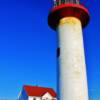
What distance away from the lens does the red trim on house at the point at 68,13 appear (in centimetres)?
941

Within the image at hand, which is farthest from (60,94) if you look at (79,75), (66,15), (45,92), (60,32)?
(45,92)

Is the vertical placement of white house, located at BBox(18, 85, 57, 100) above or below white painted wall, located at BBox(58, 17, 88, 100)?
above

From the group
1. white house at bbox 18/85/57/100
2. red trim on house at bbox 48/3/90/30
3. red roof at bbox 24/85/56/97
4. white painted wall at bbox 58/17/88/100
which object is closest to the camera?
white painted wall at bbox 58/17/88/100

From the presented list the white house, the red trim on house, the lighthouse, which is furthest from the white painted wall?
the white house

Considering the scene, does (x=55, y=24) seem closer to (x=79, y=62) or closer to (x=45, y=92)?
(x=79, y=62)

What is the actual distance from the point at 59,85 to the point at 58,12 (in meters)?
2.91

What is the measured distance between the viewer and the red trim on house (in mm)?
9406

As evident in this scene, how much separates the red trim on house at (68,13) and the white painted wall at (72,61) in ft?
0.63

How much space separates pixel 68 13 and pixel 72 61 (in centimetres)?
199

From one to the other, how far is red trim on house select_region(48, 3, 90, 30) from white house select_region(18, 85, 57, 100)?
116 ft

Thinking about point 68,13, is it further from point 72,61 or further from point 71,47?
point 72,61

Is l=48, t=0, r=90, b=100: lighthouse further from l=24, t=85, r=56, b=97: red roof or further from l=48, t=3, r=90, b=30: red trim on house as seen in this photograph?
l=24, t=85, r=56, b=97: red roof

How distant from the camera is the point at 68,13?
9.55m

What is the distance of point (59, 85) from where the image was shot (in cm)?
898
